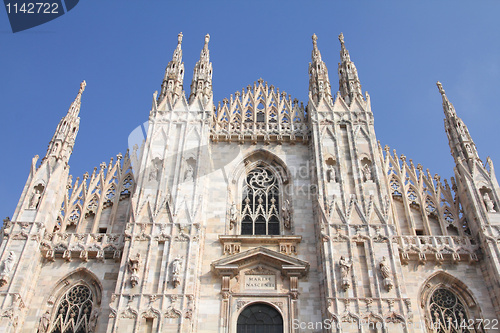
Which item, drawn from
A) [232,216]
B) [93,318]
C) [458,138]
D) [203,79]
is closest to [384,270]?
[232,216]

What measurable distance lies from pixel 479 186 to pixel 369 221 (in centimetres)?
436

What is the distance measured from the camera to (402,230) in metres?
17.6

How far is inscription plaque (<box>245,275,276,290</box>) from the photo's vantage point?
52.1 ft

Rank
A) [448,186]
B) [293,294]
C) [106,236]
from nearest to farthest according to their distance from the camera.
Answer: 1. [293,294]
2. [106,236]
3. [448,186]

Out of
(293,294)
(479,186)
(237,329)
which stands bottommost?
(237,329)

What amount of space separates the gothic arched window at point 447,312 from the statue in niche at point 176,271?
801 cm

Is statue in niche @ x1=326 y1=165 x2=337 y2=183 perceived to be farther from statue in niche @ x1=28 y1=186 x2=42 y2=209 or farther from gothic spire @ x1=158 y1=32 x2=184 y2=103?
statue in niche @ x1=28 y1=186 x2=42 y2=209

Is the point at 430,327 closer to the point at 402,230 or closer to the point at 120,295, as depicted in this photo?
the point at 402,230

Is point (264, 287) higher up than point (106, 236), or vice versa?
point (106, 236)

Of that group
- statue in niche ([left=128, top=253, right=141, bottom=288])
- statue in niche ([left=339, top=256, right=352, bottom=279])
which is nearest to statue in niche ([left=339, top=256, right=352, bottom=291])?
statue in niche ([left=339, top=256, right=352, bottom=279])

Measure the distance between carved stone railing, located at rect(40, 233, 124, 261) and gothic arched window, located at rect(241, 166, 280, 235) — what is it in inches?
178

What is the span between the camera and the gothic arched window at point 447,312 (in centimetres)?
1519

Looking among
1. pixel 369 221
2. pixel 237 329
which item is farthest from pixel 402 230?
pixel 237 329

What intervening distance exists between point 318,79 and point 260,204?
6.60 metres
